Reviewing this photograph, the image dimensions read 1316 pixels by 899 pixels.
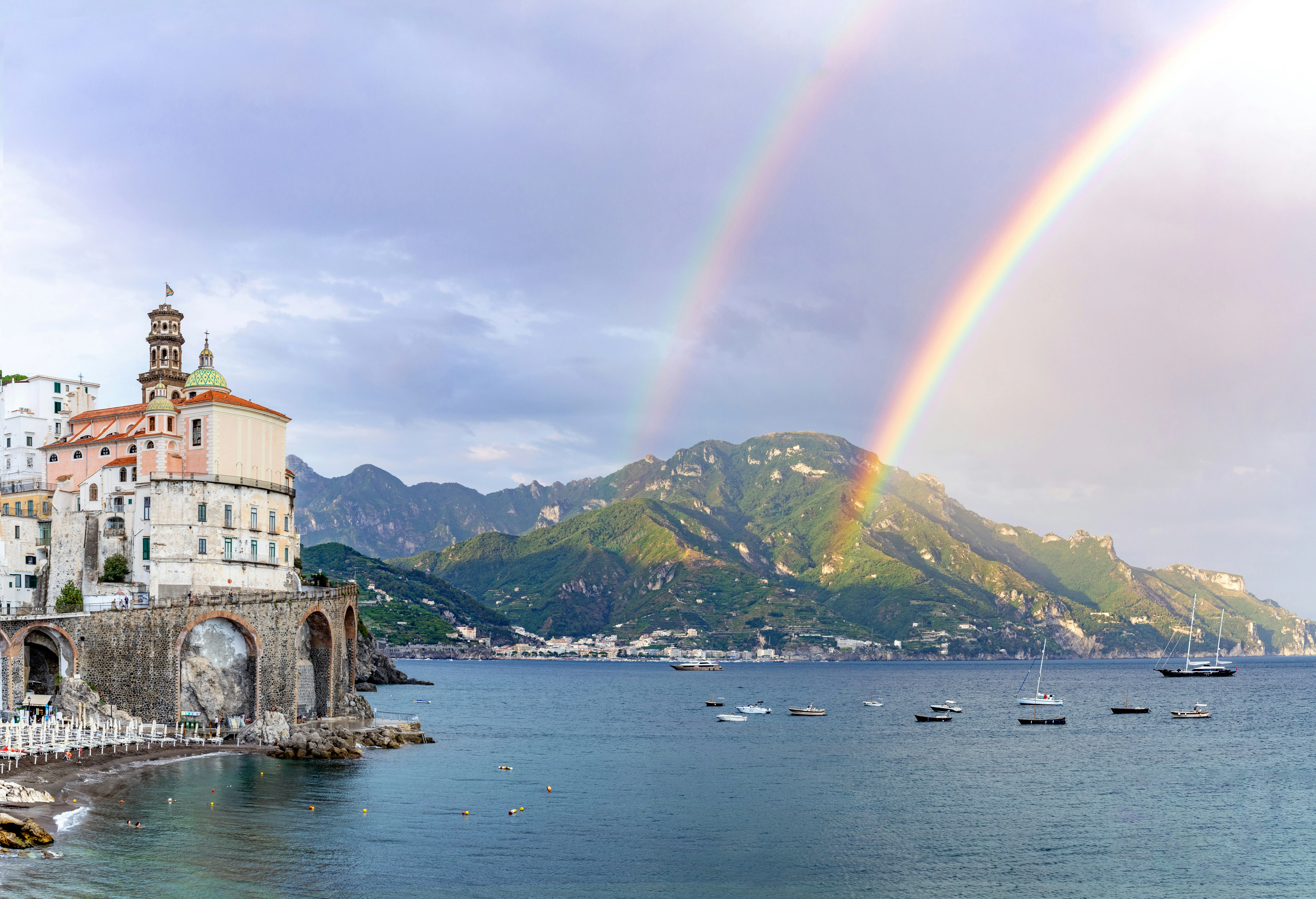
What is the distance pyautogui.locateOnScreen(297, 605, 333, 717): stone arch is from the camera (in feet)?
354

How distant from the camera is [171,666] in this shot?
92312mm

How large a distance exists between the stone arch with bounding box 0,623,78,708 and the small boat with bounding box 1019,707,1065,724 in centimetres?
12103

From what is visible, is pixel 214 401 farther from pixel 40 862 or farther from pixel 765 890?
pixel 765 890

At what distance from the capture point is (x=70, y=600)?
102125 millimetres

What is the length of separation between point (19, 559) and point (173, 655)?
95.4 ft

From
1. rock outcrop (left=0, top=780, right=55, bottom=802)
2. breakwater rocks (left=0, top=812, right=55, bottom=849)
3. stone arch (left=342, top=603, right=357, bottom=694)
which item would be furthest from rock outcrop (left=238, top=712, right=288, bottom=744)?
breakwater rocks (left=0, top=812, right=55, bottom=849)

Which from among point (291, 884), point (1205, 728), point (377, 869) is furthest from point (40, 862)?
point (1205, 728)

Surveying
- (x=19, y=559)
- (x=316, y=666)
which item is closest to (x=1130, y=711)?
(x=316, y=666)

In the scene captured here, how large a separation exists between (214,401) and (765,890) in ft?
246

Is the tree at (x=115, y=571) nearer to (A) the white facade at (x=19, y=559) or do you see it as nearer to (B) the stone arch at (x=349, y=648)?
(A) the white facade at (x=19, y=559)

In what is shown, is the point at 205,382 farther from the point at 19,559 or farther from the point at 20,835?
the point at 20,835

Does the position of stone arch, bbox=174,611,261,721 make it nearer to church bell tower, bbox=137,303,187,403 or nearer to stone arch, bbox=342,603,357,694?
stone arch, bbox=342,603,357,694

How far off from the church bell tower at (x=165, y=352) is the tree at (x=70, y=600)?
1213 inches

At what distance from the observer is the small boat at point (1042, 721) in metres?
151
